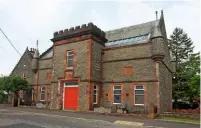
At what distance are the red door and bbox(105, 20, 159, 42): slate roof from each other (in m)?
8.60

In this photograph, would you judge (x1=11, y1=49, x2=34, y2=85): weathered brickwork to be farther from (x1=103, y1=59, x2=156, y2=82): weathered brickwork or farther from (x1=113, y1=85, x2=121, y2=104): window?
(x1=113, y1=85, x2=121, y2=104): window

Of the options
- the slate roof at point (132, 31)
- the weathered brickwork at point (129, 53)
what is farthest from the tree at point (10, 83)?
the slate roof at point (132, 31)

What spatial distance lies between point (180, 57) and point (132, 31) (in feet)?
62.3

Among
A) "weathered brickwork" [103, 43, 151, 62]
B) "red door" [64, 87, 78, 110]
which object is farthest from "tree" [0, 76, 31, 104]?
"weathered brickwork" [103, 43, 151, 62]

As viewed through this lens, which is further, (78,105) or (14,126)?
(78,105)

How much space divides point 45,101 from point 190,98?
2235cm

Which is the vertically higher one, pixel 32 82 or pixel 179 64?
pixel 179 64

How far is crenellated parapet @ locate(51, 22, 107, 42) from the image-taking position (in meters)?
22.2

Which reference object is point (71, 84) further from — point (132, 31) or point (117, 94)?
point (132, 31)

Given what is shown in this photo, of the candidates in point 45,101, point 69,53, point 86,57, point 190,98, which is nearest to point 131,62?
point 86,57

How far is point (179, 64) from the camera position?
39344mm

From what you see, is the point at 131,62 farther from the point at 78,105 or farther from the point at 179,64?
the point at 179,64

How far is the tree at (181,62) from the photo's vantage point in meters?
33.9

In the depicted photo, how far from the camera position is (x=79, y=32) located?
22.7m
